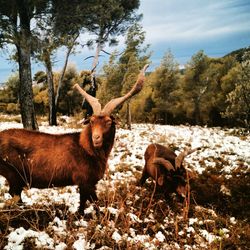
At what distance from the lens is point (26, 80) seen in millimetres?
12062

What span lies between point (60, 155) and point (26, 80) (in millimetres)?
7833

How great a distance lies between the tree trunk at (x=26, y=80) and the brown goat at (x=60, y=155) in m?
7.23

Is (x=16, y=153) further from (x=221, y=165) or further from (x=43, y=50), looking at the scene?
(x=43, y=50)

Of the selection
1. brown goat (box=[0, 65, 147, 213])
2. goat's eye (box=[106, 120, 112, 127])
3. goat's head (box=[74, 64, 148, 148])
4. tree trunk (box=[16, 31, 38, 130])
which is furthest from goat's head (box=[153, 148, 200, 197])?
tree trunk (box=[16, 31, 38, 130])

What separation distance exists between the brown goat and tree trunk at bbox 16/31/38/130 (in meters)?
7.23

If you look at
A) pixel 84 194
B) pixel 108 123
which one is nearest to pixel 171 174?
pixel 84 194

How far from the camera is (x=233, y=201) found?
742cm

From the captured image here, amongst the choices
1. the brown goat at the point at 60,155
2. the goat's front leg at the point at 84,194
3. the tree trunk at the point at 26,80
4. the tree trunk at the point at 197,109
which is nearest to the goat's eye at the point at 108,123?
the brown goat at the point at 60,155

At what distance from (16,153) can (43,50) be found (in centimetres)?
854

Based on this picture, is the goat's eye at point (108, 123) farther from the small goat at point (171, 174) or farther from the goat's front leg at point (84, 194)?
the small goat at point (171, 174)

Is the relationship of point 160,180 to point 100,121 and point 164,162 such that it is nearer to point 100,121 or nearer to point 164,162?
point 164,162

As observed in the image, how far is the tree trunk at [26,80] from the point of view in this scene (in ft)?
38.0

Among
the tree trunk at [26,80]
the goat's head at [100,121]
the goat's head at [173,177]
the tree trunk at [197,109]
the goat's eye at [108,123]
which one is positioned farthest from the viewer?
the tree trunk at [197,109]

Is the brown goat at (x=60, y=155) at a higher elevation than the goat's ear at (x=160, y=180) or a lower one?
higher
